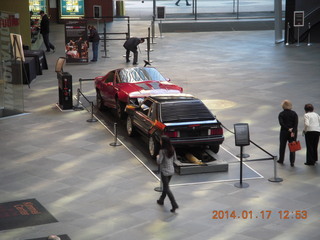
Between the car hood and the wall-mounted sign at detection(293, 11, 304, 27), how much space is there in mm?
18370

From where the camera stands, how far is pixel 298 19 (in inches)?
1432

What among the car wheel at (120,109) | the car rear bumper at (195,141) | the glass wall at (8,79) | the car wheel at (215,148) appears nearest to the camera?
the car rear bumper at (195,141)

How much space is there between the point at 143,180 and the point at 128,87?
5.54 meters

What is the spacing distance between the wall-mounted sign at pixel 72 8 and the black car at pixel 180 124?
30.6 m

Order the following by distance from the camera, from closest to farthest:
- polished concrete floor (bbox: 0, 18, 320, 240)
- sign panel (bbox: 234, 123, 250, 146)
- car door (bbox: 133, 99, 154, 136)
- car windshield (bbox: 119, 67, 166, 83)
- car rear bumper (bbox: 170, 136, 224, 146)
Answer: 1. polished concrete floor (bbox: 0, 18, 320, 240)
2. sign panel (bbox: 234, 123, 250, 146)
3. car rear bumper (bbox: 170, 136, 224, 146)
4. car door (bbox: 133, 99, 154, 136)
5. car windshield (bbox: 119, 67, 166, 83)

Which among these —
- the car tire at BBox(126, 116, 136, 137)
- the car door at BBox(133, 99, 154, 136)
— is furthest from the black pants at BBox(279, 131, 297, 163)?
the car tire at BBox(126, 116, 136, 137)

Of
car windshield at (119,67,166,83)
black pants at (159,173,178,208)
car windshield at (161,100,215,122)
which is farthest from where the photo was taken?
car windshield at (119,67,166,83)

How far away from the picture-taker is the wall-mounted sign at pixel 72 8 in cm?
4591

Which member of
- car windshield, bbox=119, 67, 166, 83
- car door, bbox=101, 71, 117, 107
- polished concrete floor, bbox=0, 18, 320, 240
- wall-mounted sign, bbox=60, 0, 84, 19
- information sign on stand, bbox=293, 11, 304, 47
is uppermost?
wall-mounted sign, bbox=60, 0, 84, 19

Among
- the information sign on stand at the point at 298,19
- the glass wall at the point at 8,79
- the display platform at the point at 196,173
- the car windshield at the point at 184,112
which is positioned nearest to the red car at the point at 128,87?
the display platform at the point at 196,173

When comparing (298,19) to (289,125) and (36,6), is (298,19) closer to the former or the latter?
(36,6)

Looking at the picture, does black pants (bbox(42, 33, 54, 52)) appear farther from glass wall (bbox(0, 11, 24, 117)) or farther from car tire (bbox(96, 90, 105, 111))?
car tire (bbox(96, 90, 105, 111))

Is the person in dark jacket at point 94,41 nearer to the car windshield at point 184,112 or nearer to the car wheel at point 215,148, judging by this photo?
the car windshield at point 184,112

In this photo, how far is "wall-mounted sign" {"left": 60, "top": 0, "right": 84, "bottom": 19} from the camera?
45906 millimetres
